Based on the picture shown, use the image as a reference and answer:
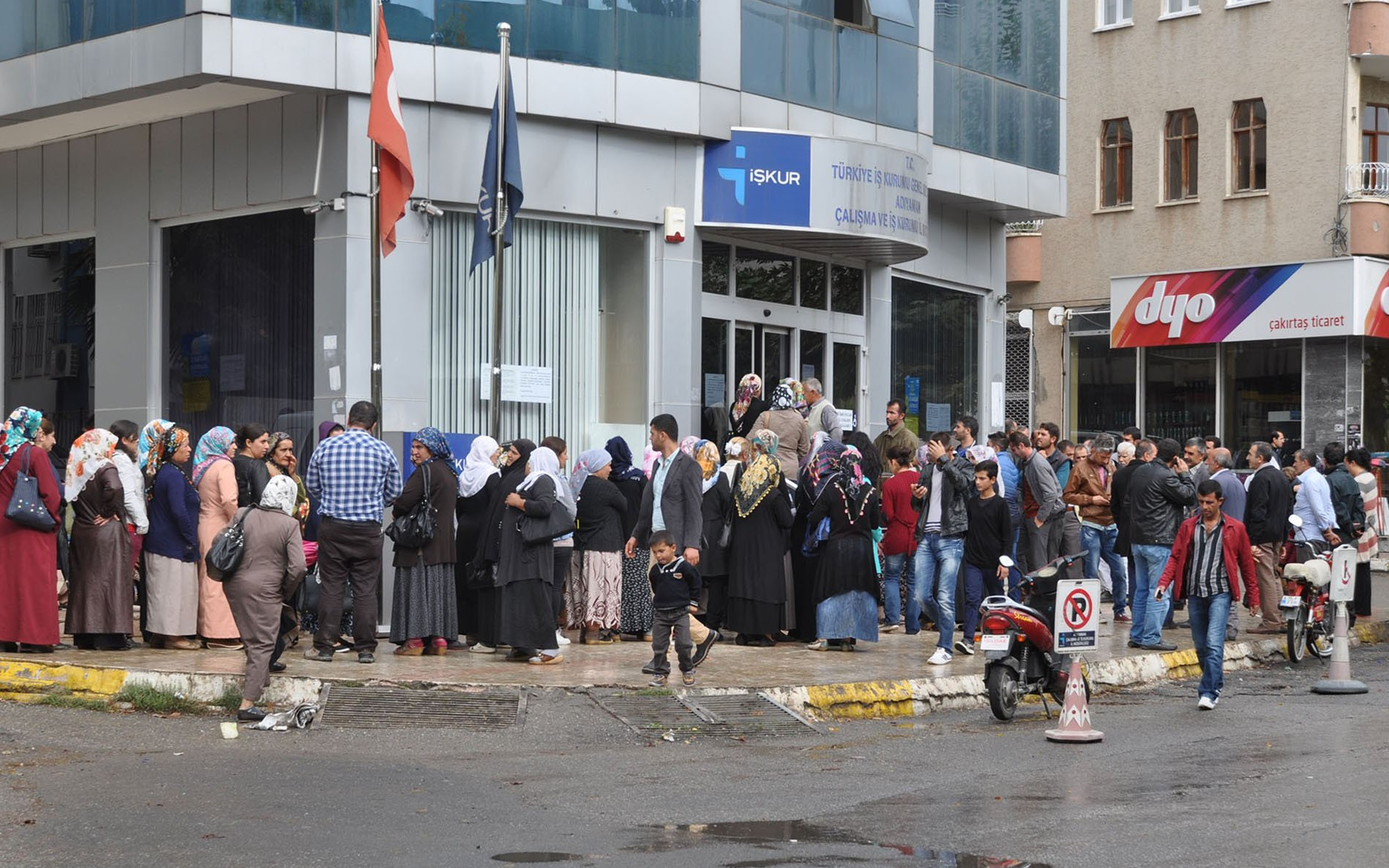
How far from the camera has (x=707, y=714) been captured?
1157 cm

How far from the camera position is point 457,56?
643 inches

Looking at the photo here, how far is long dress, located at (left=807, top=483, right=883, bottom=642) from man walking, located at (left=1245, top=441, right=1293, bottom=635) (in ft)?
16.2

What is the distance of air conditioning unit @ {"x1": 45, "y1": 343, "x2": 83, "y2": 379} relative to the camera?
61.9ft

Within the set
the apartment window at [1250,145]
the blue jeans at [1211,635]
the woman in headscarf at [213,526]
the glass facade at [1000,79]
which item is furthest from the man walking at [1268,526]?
the apartment window at [1250,145]

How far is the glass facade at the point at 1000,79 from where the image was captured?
2172 centimetres

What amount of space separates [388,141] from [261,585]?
5.55m

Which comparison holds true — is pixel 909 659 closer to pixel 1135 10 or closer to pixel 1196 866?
Answer: pixel 1196 866

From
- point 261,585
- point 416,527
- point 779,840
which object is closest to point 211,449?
point 416,527

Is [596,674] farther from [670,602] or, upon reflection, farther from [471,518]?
[471,518]

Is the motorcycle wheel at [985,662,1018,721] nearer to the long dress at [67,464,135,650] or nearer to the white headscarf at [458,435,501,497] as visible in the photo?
the white headscarf at [458,435,501,497]

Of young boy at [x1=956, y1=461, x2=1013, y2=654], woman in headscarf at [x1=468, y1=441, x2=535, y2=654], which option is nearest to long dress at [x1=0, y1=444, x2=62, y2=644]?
woman in headscarf at [x1=468, y1=441, x2=535, y2=654]

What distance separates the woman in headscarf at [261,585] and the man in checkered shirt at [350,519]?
1.34 m

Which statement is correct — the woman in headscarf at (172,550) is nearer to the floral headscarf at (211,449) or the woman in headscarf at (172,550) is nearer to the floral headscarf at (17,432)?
the floral headscarf at (211,449)

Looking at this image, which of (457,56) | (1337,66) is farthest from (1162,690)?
(1337,66)
